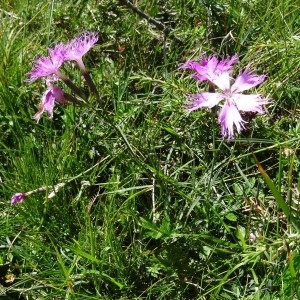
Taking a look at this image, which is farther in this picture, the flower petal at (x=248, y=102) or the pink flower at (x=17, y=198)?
the pink flower at (x=17, y=198)

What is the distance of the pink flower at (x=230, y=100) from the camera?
50.5 inches

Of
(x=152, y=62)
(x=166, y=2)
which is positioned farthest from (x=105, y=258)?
A: (x=166, y=2)

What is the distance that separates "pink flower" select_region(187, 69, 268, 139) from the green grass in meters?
0.09

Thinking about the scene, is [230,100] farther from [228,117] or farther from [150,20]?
[150,20]

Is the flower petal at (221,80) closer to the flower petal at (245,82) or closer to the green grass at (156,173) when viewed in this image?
the flower petal at (245,82)

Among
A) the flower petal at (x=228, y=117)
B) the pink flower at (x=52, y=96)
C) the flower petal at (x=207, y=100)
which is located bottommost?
the pink flower at (x=52, y=96)

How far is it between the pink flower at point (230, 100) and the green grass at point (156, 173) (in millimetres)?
92

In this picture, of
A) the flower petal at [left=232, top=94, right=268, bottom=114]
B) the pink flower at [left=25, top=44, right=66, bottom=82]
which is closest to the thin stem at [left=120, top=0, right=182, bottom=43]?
the pink flower at [left=25, top=44, right=66, bottom=82]

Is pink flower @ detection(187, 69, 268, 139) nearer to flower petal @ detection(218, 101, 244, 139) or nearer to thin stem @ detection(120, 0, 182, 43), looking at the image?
flower petal @ detection(218, 101, 244, 139)

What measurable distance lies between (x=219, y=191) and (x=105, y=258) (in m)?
0.35

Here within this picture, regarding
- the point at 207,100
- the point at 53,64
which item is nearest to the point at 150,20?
the point at 53,64

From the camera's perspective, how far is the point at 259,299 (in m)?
1.29

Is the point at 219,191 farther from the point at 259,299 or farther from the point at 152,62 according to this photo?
the point at 152,62

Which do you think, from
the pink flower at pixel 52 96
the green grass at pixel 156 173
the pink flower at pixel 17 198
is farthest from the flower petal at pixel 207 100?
the pink flower at pixel 17 198
